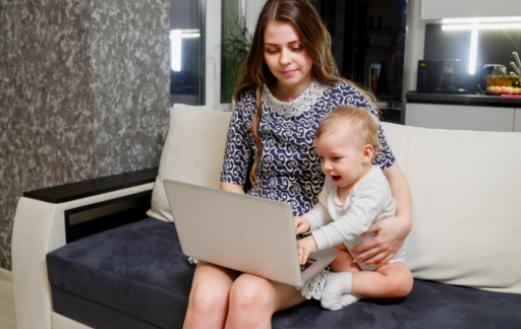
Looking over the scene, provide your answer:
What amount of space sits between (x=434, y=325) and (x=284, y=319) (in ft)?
1.13

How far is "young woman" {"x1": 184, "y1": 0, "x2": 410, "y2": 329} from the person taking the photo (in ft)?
4.30

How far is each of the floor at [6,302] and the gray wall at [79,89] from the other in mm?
402

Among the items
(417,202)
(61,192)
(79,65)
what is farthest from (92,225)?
(417,202)

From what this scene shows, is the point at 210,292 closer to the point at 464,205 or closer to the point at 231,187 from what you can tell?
the point at 231,187

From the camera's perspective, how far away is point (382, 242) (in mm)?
1295

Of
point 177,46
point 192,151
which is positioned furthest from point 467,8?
point 192,151

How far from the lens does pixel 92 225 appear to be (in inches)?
72.5

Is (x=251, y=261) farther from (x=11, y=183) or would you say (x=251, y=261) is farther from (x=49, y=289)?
(x=11, y=183)

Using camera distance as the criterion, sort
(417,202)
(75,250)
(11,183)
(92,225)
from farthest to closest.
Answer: (11,183), (92,225), (75,250), (417,202)

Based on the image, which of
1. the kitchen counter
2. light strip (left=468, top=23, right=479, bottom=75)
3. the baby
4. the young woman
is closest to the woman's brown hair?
the young woman

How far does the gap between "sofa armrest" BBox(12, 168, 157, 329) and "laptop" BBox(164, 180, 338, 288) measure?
1.89 feet

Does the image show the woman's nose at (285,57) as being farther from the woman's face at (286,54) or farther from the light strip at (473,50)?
the light strip at (473,50)

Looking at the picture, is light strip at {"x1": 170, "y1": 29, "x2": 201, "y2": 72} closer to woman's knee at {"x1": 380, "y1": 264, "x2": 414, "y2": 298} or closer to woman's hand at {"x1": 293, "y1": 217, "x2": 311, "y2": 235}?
woman's hand at {"x1": 293, "y1": 217, "x2": 311, "y2": 235}

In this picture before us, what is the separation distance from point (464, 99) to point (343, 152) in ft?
6.77
